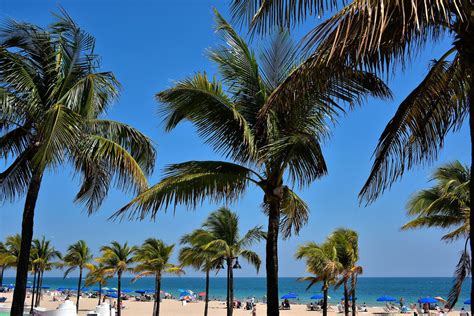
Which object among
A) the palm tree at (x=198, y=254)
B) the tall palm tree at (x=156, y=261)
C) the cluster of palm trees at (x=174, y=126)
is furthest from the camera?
the tall palm tree at (x=156, y=261)

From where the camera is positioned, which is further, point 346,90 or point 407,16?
point 346,90

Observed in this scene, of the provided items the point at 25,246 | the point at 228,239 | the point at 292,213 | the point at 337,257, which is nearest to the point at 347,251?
the point at 337,257

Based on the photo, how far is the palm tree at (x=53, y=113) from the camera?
28.9 ft

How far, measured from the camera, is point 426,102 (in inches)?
242

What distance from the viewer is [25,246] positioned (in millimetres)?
8906

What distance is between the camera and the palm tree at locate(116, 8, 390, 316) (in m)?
8.63

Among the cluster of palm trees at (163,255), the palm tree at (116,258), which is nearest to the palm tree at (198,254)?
the cluster of palm trees at (163,255)

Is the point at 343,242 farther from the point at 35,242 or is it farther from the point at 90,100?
the point at 35,242

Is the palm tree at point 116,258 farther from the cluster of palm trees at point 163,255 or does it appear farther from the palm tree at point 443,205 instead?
the palm tree at point 443,205

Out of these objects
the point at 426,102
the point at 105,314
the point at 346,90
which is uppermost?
the point at 346,90

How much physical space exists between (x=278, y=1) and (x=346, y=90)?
2905 mm

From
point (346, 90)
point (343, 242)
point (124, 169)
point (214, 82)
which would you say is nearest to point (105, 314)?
point (343, 242)

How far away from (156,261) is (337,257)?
14363 millimetres

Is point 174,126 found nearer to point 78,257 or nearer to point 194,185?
point 194,185
